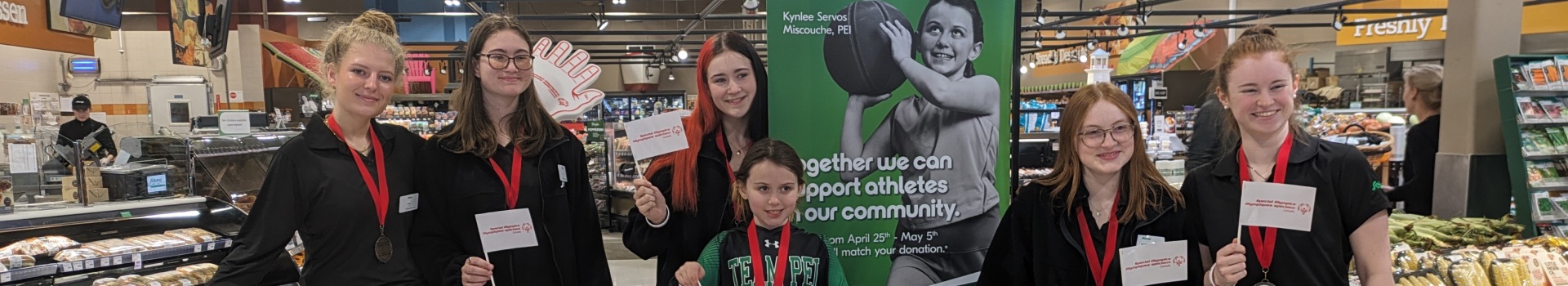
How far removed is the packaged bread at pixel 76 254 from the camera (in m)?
2.77

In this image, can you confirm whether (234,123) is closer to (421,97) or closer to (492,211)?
(492,211)

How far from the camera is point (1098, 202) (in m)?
2.14

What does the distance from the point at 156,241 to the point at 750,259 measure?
2.35 metres

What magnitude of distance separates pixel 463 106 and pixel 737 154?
2.58 feet

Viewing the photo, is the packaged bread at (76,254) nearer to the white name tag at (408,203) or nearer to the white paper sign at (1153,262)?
the white name tag at (408,203)

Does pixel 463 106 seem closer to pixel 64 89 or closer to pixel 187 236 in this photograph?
pixel 187 236

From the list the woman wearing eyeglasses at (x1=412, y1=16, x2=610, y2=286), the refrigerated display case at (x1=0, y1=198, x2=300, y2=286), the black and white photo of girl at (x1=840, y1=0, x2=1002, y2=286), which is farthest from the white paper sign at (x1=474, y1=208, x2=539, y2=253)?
the refrigerated display case at (x1=0, y1=198, x2=300, y2=286)

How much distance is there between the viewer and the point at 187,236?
309 centimetres

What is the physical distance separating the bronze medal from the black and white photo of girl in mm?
1310

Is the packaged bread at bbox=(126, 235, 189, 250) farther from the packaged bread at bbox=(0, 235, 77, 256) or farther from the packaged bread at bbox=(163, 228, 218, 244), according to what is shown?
the packaged bread at bbox=(0, 235, 77, 256)

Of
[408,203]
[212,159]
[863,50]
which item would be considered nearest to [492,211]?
[408,203]

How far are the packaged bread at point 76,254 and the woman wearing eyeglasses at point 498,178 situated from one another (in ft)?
→ 4.97

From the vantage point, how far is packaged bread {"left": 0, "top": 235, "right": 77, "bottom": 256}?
8.98 feet

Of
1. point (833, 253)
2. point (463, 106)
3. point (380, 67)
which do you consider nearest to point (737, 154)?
point (833, 253)
